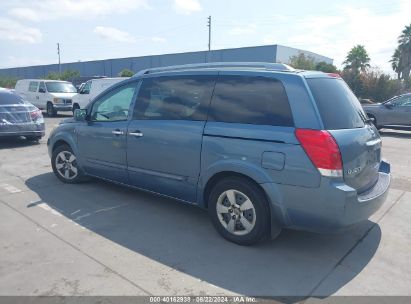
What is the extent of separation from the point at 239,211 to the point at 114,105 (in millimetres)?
2575

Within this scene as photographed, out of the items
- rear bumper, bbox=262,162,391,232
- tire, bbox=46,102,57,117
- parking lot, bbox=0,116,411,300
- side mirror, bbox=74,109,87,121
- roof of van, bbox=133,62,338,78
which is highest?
roof of van, bbox=133,62,338,78

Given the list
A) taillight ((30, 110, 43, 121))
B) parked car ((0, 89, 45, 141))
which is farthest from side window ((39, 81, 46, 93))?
taillight ((30, 110, 43, 121))

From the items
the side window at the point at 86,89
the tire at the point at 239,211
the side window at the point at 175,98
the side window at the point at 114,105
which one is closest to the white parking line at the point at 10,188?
the side window at the point at 114,105

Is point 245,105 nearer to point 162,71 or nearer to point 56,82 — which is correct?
point 162,71

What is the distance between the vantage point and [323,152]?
3471mm

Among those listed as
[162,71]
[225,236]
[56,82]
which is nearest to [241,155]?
[225,236]

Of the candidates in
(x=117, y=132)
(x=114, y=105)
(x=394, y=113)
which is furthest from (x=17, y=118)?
(x=394, y=113)

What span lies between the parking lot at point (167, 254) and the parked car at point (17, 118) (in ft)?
15.0

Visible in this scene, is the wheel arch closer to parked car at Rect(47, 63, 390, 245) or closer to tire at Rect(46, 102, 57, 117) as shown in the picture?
parked car at Rect(47, 63, 390, 245)

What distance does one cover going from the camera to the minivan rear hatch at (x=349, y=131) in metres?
3.62

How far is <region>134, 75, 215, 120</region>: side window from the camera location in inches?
173

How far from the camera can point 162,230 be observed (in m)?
4.45

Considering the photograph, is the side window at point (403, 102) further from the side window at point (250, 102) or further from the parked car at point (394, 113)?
the side window at point (250, 102)

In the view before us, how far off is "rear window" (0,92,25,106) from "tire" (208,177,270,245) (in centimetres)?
774
